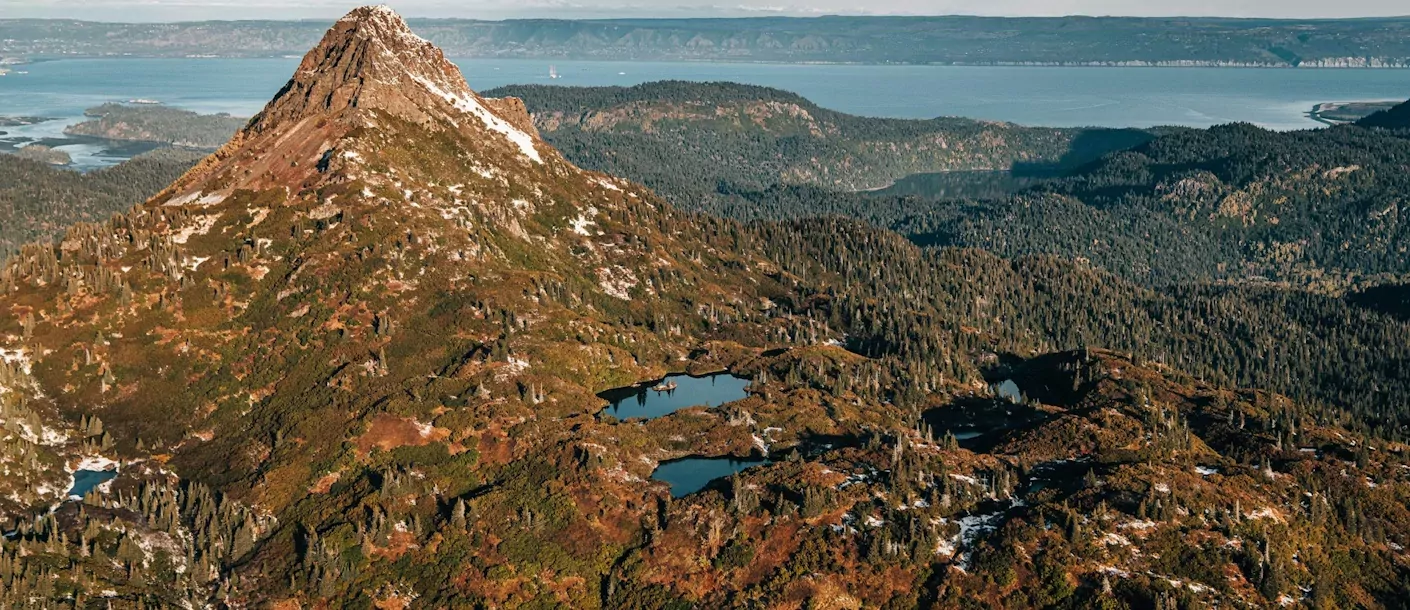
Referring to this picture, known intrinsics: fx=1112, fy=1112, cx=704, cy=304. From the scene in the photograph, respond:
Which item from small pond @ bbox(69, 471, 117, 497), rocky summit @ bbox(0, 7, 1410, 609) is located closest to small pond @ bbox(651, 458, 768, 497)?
rocky summit @ bbox(0, 7, 1410, 609)

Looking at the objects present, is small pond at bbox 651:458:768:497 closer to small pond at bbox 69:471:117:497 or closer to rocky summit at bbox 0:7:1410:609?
rocky summit at bbox 0:7:1410:609

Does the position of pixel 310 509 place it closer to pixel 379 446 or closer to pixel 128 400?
pixel 379 446

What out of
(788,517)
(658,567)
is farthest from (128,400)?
(788,517)

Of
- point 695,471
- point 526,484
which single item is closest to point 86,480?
point 526,484

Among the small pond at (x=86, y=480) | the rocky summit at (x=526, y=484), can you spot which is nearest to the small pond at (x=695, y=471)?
the rocky summit at (x=526, y=484)

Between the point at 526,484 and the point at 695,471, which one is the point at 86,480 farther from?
the point at 695,471

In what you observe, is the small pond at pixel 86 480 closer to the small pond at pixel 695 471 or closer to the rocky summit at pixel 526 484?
the rocky summit at pixel 526 484
